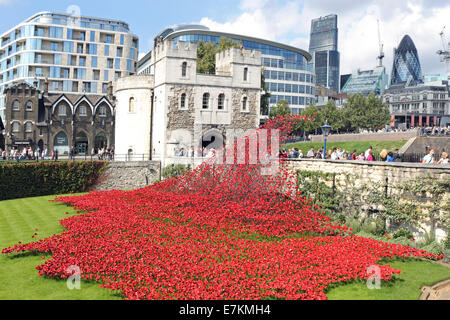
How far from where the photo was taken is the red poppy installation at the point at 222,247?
1120 cm

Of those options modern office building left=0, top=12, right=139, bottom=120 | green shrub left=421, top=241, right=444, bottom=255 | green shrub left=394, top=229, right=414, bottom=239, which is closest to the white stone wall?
green shrub left=394, top=229, right=414, bottom=239

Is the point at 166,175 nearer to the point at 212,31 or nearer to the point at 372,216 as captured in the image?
the point at 372,216

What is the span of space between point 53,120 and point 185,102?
30831 millimetres

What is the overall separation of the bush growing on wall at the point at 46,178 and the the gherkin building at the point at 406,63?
18187cm

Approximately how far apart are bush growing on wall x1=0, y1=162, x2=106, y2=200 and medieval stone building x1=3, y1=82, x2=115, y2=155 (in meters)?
29.6

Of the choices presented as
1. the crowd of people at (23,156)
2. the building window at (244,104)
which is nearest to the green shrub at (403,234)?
the building window at (244,104)

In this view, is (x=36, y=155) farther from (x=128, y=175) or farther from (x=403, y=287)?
(x=403, y=287)

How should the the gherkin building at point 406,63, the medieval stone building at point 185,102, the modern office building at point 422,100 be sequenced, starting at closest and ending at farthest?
the medieval stone building at point 185,102
the modern office building at point 422,100
the the gherkin building at point 406,63

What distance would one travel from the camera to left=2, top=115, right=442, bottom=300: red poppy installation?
11203mm

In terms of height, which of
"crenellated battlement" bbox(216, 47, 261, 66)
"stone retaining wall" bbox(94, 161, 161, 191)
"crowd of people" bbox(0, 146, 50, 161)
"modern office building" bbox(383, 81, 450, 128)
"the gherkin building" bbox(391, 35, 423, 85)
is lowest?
"stone retaining wall" bbox(94, 161, 161, 191)

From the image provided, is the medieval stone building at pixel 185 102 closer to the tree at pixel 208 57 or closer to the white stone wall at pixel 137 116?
the white stone wall at pixel 137 116

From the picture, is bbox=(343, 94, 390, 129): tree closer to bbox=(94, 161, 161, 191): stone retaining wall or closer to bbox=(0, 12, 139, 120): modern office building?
bbox=(0, 12, 139, 120): modern office building

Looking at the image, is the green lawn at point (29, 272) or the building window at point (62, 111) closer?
the green lawn at point (29, 272)

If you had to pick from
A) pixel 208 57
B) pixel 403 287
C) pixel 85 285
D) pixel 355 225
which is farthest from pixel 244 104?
pixel 403 287
